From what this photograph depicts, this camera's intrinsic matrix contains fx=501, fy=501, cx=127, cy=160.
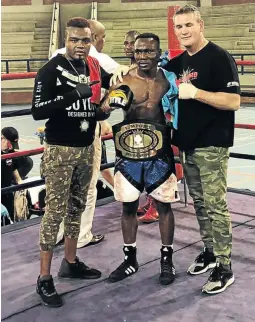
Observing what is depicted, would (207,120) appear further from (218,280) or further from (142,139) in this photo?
(218,280)

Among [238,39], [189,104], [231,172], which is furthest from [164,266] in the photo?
[238,39]

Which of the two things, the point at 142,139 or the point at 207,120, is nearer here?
the point at 207,120

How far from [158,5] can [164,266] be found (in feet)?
55.6

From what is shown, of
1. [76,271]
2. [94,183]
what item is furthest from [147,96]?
[76,271]

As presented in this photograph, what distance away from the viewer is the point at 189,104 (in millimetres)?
2541

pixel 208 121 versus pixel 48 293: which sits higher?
pixel 208 121

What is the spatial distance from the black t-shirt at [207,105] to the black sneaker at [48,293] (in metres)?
0.97

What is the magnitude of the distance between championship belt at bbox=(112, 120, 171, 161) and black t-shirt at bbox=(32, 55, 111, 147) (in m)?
0.19

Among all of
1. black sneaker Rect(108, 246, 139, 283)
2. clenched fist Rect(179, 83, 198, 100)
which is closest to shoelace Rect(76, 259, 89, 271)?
black sneaker Rect(108, 246, 139, 283)

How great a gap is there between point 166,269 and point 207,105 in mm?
910

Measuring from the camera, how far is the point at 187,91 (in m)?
2.37

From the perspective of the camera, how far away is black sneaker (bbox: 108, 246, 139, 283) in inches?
108

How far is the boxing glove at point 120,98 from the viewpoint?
8.05ft

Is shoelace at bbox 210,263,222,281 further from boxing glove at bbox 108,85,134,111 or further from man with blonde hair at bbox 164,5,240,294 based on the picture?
boxing glove at bbox 108,85,134,111
